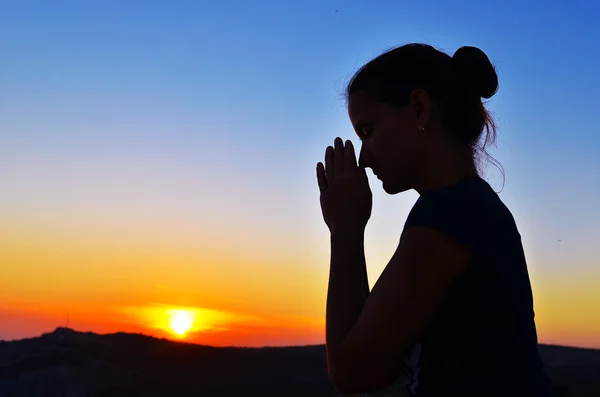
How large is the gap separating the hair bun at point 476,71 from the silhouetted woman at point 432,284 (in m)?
0.09

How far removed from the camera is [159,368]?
15.8m

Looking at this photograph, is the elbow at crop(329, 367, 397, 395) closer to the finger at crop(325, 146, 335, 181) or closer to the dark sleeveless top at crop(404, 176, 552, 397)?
the dark sleeveless top at crop(404, 176, 552, 397)

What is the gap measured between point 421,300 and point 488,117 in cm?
83

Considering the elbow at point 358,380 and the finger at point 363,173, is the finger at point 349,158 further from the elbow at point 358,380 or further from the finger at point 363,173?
the elbow at point 358,380

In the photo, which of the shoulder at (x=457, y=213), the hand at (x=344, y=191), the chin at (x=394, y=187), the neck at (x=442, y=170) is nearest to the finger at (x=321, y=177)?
the hand at (x=344, y=191)

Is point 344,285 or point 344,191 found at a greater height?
point 344,191

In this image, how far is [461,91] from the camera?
222cm

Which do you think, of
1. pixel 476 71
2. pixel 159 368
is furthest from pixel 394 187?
pixel 159 368

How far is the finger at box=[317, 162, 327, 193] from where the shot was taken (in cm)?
236

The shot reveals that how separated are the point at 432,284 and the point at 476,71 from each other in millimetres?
766

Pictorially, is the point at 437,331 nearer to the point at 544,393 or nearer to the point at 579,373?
the point at 544,393

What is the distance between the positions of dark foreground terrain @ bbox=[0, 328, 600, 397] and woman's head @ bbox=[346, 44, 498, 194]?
43.6ft

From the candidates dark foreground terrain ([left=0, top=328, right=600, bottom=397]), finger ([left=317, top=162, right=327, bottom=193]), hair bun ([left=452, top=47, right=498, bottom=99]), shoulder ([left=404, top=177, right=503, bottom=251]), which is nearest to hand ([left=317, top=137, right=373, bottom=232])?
finger ([left=317, top=162, right=327, bottom=193])

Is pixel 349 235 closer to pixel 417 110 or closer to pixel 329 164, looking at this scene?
pixel 329 164
